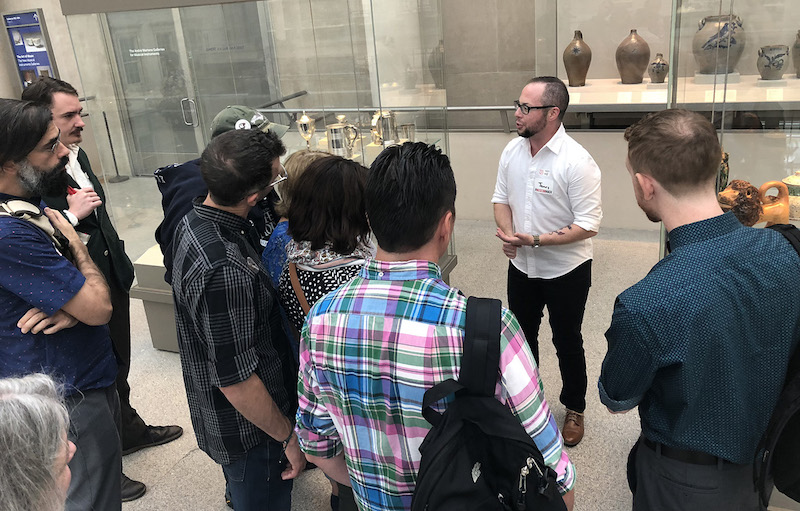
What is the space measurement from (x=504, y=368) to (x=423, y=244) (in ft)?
0.94

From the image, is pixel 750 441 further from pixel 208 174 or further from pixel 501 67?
pixel 501 67

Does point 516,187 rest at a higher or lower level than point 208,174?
lower

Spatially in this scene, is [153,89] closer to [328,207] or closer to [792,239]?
[328,207]

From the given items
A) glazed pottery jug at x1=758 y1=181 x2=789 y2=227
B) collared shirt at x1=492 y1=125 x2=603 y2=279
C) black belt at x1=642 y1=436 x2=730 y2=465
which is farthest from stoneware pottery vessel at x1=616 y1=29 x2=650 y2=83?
black belt at x1=642 y1=436 x2=730 y2=465

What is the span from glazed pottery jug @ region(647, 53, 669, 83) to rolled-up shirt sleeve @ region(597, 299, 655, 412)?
4.70 meters

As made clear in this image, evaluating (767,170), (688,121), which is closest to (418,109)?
(767,170)

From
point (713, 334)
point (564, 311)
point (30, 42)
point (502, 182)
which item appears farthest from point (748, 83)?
point (30, 42)

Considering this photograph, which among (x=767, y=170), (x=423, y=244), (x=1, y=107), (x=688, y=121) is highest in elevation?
(x=1, y=107)

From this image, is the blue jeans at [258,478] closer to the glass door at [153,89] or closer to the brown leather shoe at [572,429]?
the brown leather shoe at [572,429]

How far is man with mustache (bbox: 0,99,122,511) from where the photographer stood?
175 centimetres

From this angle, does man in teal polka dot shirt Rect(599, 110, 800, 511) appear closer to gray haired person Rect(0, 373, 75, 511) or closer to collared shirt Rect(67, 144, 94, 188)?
gray haired person Rect(0, 373, 75, 511)

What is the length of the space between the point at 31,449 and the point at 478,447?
0.73 meters

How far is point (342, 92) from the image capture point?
3.80 m

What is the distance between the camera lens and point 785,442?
4.89 feet
